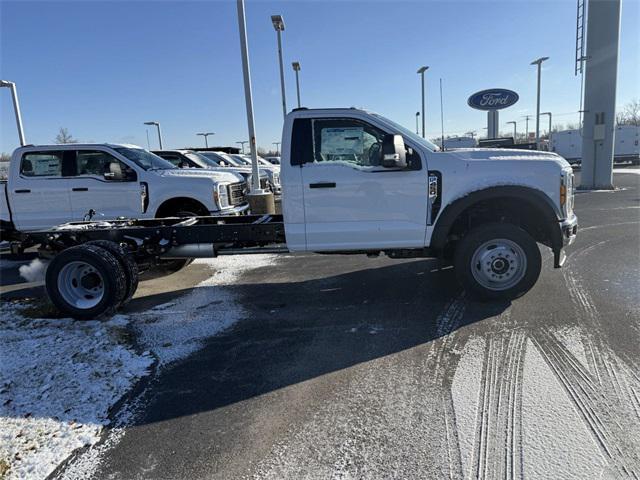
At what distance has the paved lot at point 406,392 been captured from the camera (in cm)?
262

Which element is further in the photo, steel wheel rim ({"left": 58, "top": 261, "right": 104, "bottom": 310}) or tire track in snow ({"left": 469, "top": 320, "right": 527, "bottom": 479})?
steel wheel rim ({"left": 58, "top": 261, "right": 104, "bottom": 310})

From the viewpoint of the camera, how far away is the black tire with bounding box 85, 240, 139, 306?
5.32 metres

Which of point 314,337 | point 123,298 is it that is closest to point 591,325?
point 314,337

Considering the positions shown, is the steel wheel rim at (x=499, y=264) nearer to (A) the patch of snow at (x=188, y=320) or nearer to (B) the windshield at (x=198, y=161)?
(A) the patch of snow at (x=188, y=320)

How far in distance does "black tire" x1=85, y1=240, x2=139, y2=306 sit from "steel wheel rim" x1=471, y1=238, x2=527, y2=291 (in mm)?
4066

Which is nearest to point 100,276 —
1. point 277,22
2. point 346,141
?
point 346,141

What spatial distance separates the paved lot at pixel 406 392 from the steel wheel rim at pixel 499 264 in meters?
0.27

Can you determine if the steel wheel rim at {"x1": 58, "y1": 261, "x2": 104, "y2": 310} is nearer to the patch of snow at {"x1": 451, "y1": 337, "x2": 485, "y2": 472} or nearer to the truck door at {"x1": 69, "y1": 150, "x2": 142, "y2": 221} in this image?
the truck door at {"x1": 69, "y1": 150, "x2": 142, "y2": 221}

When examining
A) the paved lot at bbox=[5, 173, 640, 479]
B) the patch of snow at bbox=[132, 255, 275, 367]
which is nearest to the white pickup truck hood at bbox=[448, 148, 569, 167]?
the paved lot at bbox=[5, 173, 640, 479]

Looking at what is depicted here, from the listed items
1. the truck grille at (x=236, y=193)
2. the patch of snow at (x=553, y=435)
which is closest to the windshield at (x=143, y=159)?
the truck grille at (x=236, y=193)

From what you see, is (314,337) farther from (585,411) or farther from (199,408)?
(585,411)

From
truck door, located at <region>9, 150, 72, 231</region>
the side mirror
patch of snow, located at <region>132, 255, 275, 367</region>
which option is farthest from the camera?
truck door, located at <region>9, 150, 72, 231</region>

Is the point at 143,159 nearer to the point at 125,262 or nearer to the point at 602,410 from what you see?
the point at 125,262

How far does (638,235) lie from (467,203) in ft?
18.3
